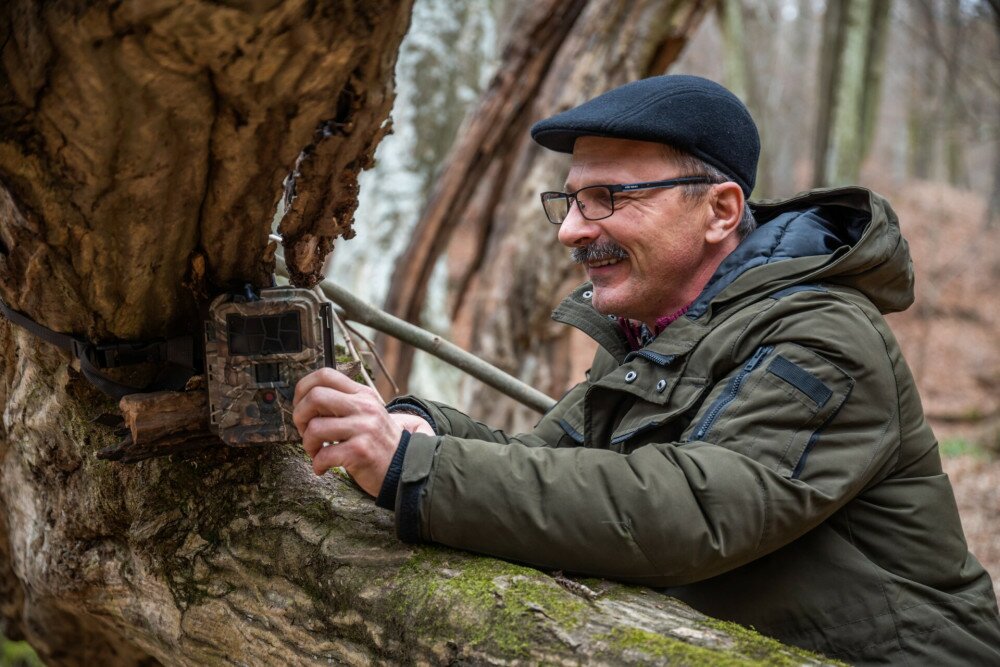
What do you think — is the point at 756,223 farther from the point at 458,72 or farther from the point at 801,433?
the point at 458,72

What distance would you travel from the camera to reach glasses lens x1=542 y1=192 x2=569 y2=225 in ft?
8.67

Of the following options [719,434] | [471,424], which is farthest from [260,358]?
[719,434]

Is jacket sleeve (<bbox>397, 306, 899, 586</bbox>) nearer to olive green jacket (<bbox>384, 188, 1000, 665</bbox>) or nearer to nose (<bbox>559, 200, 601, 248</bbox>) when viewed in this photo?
olive green jacket (<bbox>384, 188, 1000, 665</bbox>)

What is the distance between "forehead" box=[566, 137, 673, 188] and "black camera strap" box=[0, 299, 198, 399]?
1.11 m

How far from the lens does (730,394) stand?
187 centimetres

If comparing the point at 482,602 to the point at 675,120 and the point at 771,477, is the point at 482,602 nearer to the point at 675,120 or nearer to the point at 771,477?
the point at 771,477

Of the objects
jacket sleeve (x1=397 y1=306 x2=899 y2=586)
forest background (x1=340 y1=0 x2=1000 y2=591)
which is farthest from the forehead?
forest background (x1=340 y1=0 x2=1000 y2=591)

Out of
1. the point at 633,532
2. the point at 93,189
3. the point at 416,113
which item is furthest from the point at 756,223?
the point at 416,113

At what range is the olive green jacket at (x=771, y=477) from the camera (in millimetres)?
1675

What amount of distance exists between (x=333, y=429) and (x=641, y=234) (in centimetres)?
103

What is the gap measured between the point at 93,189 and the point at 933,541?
184 cm

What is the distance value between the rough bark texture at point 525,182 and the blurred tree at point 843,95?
275 centimetres

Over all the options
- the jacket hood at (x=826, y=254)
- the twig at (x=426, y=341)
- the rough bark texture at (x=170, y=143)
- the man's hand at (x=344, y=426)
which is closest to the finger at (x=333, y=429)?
the man's hand at (x=344, y=426)

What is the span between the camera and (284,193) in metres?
1.79
